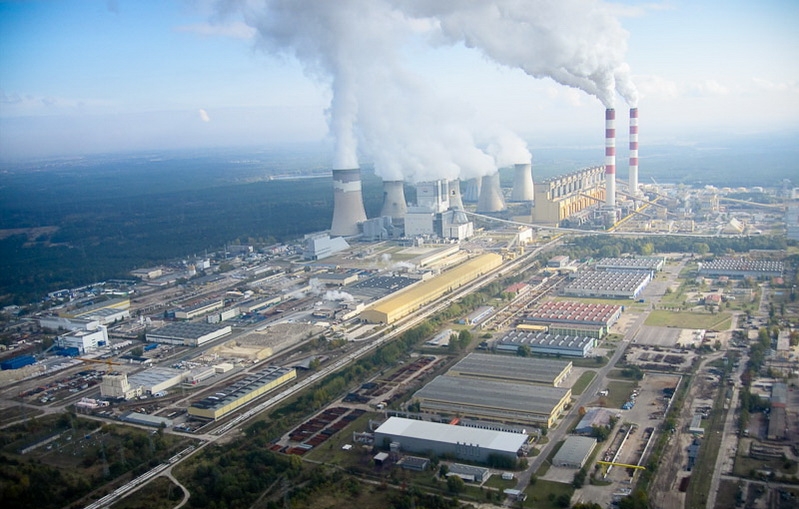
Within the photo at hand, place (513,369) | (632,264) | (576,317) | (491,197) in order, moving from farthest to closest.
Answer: (491,197) < (632,264) < (576,317) < (513,369)

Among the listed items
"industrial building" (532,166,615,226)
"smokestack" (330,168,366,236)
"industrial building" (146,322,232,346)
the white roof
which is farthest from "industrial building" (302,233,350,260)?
the white roof

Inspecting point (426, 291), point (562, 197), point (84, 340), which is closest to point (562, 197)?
point (562, 197)

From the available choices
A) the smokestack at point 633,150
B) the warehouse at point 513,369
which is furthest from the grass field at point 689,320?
the smokestack at point 633,150

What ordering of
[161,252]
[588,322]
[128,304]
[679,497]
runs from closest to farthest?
[679,497]
[588,322]
[128,304]
[161,252]

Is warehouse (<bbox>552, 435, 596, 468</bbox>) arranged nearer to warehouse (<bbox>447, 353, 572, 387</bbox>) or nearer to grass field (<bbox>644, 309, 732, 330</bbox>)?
warehouse (<bbox>447, 353, 572, 387</bbox>)

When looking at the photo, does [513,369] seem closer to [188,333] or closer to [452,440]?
[452,440]

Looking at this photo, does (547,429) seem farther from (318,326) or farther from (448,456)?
(318,326)

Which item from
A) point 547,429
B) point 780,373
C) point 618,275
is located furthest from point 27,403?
point 618,275

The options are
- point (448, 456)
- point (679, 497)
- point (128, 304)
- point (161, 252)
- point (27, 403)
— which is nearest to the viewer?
point (679, 497)
